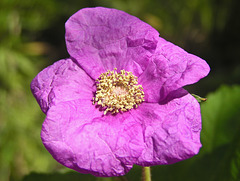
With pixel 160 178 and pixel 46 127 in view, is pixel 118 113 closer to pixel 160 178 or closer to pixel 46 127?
pixel 46 127

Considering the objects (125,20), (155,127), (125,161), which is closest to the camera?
(125,161)

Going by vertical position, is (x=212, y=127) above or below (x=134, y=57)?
below

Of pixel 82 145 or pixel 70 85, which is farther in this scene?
pixel 70 85

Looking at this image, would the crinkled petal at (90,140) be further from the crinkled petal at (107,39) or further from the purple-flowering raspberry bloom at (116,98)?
the crinkled petal at (107,39)

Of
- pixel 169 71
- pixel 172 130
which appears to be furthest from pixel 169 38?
pixel 172 130

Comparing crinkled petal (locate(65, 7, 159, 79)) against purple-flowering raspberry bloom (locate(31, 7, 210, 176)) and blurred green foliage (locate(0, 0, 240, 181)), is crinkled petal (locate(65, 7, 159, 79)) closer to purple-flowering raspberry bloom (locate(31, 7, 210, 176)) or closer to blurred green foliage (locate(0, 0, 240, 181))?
purple-flowering raspberry bloom (locate(31, 7, 210, 176))

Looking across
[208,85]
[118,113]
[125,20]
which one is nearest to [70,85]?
[118,113]

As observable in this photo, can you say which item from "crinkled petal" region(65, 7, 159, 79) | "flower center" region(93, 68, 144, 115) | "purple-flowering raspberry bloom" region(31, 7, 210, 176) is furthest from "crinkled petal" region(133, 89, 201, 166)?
"crinkled petal" region(65, 7, 159, 79)

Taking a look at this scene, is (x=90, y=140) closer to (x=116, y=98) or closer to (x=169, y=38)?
(x=116, y=98)
